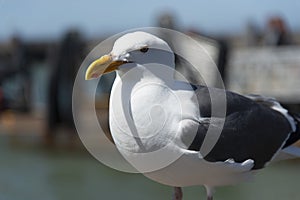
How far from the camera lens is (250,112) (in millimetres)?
2508

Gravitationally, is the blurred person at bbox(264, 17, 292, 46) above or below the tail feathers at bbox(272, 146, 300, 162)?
below

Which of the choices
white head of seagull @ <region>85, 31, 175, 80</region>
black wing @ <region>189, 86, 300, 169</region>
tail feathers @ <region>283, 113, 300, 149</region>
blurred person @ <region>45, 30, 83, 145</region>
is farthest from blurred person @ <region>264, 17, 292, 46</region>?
white head of seagull @ <region>85, 31, 175, 80</region>

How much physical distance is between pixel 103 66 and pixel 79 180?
524cm

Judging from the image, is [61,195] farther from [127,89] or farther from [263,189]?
[127,89]

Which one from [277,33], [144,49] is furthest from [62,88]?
[144,49]

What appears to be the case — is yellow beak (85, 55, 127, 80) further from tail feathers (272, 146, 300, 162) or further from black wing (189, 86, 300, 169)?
tail feathers (272, 146, 300, 162)

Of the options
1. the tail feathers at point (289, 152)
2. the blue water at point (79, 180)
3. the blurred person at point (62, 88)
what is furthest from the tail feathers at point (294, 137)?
the blurred person at point (62, 88)

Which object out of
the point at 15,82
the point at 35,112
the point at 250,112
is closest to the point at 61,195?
the point at 250,112

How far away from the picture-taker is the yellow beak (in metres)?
2.17

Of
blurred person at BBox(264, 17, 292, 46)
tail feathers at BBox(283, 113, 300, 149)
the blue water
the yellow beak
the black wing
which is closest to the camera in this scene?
the yellow beak

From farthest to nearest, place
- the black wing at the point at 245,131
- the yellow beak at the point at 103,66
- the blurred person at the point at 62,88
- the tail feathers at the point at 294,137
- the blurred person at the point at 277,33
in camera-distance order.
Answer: the blurred person at the point at 277,33, the blurred person at the point at 62,88, the tail feathers at the point at 294,137, the black wing at the point at 245,131, the yellow beak at the point at 103,66

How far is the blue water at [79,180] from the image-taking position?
5883mm

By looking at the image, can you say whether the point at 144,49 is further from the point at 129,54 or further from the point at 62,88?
the point at 62,88

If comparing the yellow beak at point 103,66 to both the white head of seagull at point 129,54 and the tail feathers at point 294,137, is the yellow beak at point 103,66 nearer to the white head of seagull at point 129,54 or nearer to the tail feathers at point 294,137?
the white head of seagull at point 129,54
